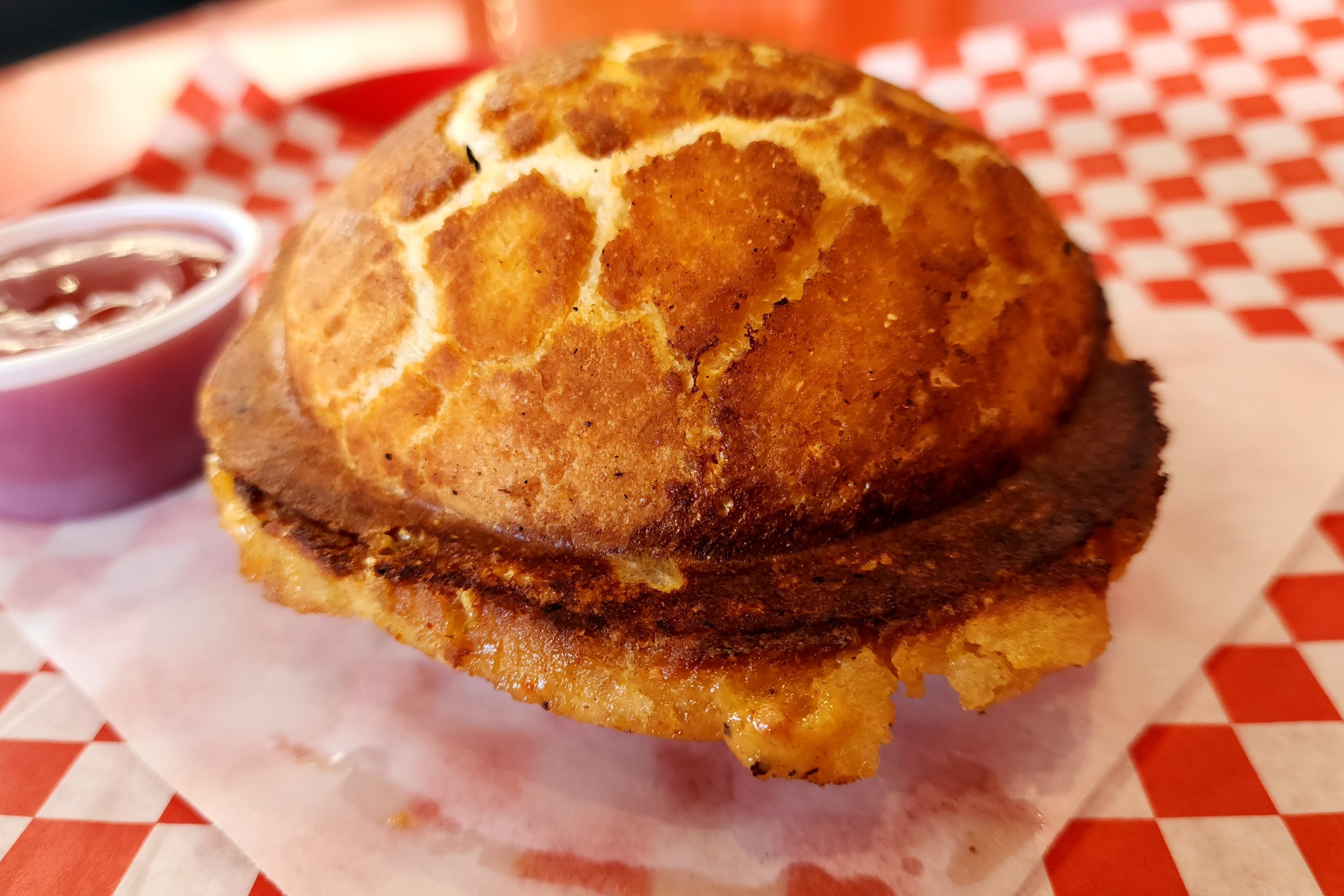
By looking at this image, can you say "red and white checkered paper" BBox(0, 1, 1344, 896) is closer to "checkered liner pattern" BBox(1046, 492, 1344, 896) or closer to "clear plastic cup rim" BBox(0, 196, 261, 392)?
"checkered liner pattern" BBox(1046, 492, 1344, 896)

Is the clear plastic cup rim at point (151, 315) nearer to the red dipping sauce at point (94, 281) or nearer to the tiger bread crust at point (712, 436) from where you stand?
the red dipping sauce at point (94, 281)

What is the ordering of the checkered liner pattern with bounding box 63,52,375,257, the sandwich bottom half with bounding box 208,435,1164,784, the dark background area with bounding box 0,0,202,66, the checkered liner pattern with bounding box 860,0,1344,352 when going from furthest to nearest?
the dark background area with bounding box 0,0,202,66 → the checkered liner pattern with bounding box 63,52,375,257 → the checkered liner pattern with bounding box 860,0,1344,352 → the sandwich bottom half with bounding box 208,435,1164,784

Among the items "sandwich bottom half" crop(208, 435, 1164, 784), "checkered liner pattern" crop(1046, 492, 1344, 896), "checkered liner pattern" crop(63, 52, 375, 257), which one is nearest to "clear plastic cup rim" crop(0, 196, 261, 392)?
"checkered liner pattern" crop(63, 52, 375, 257)

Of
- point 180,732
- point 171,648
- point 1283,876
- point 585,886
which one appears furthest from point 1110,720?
point 171,648

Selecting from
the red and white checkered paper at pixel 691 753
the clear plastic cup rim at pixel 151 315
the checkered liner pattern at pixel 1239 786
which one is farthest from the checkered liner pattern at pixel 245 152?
the checkered liner pattern at pixel 1239 786

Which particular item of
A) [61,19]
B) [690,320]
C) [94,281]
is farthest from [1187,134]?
[61,19]

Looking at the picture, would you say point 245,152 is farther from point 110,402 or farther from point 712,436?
point 712,436
